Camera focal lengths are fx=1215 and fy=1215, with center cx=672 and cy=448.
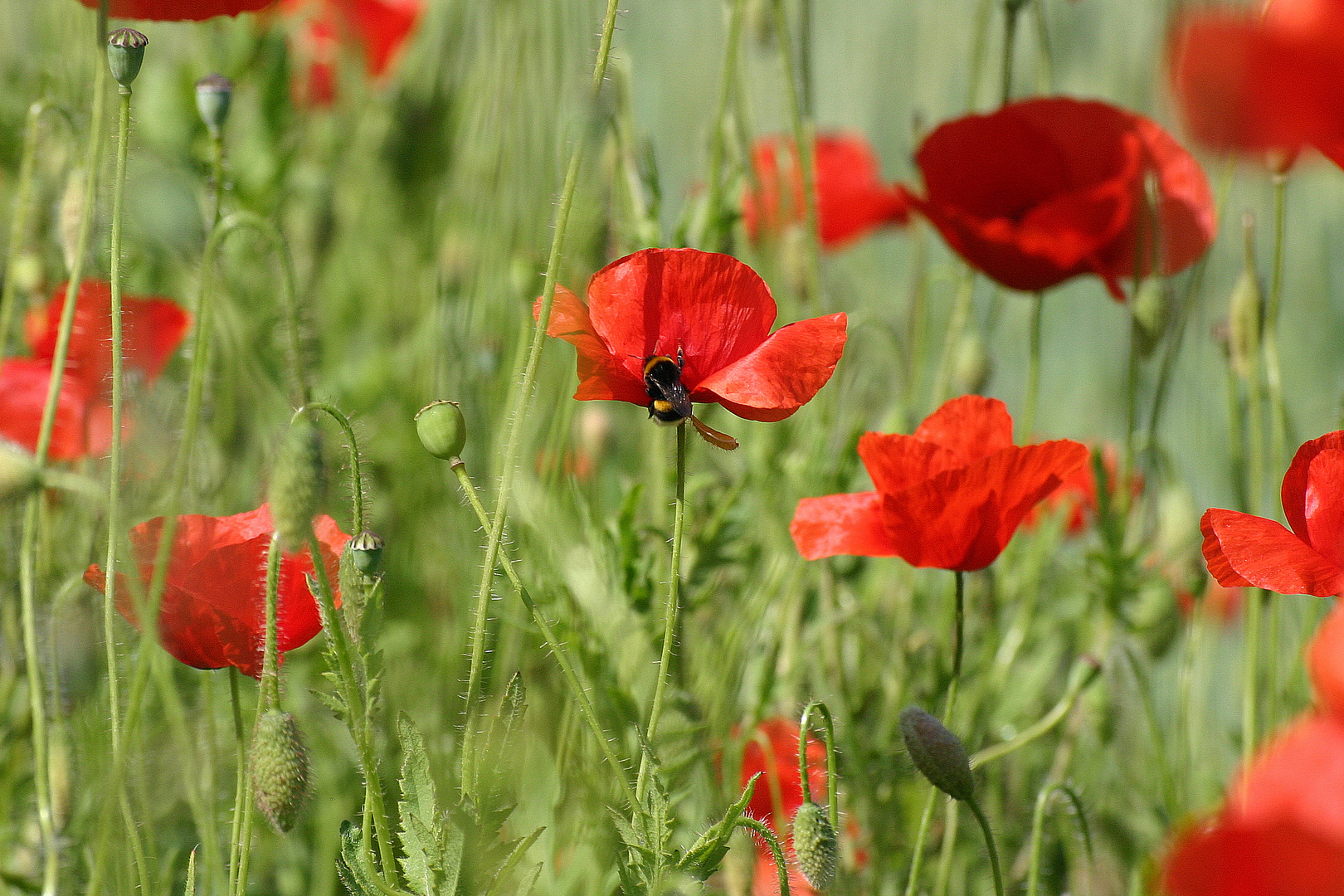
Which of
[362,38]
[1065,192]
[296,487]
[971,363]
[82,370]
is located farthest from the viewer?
[362,38]

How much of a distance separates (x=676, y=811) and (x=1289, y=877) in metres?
0.59

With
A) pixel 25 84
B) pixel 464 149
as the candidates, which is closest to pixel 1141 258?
pixel 464 149

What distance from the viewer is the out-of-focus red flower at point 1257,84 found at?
14.8 inches

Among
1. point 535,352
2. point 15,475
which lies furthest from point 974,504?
point 15,475

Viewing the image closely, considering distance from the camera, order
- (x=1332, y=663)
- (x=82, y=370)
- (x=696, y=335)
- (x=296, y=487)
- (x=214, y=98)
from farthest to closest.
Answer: (x=82, y=370) < (x=214, y=98) < (x=696, y=335) < (x=296, y=487) < (x=1332, y=663)

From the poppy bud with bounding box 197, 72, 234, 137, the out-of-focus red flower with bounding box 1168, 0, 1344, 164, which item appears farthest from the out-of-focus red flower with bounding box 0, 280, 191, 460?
the out-of-focus red flower with bounding box 1168, 0, 1344, 164

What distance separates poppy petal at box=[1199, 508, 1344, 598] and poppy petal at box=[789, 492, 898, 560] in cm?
18

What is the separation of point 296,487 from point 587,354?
145 millimetres

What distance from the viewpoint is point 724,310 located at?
24.0 inches

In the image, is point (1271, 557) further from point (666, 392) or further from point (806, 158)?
point (806, 158)

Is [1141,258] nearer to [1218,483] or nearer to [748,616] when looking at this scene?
[748,616]

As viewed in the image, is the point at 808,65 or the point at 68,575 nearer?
the point at 68,575

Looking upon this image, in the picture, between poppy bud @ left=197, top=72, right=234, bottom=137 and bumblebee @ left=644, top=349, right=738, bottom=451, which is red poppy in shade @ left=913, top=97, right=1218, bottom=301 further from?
poppy bud @ left=197, top=72, right=234, bottom=137

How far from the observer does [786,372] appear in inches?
22.5
